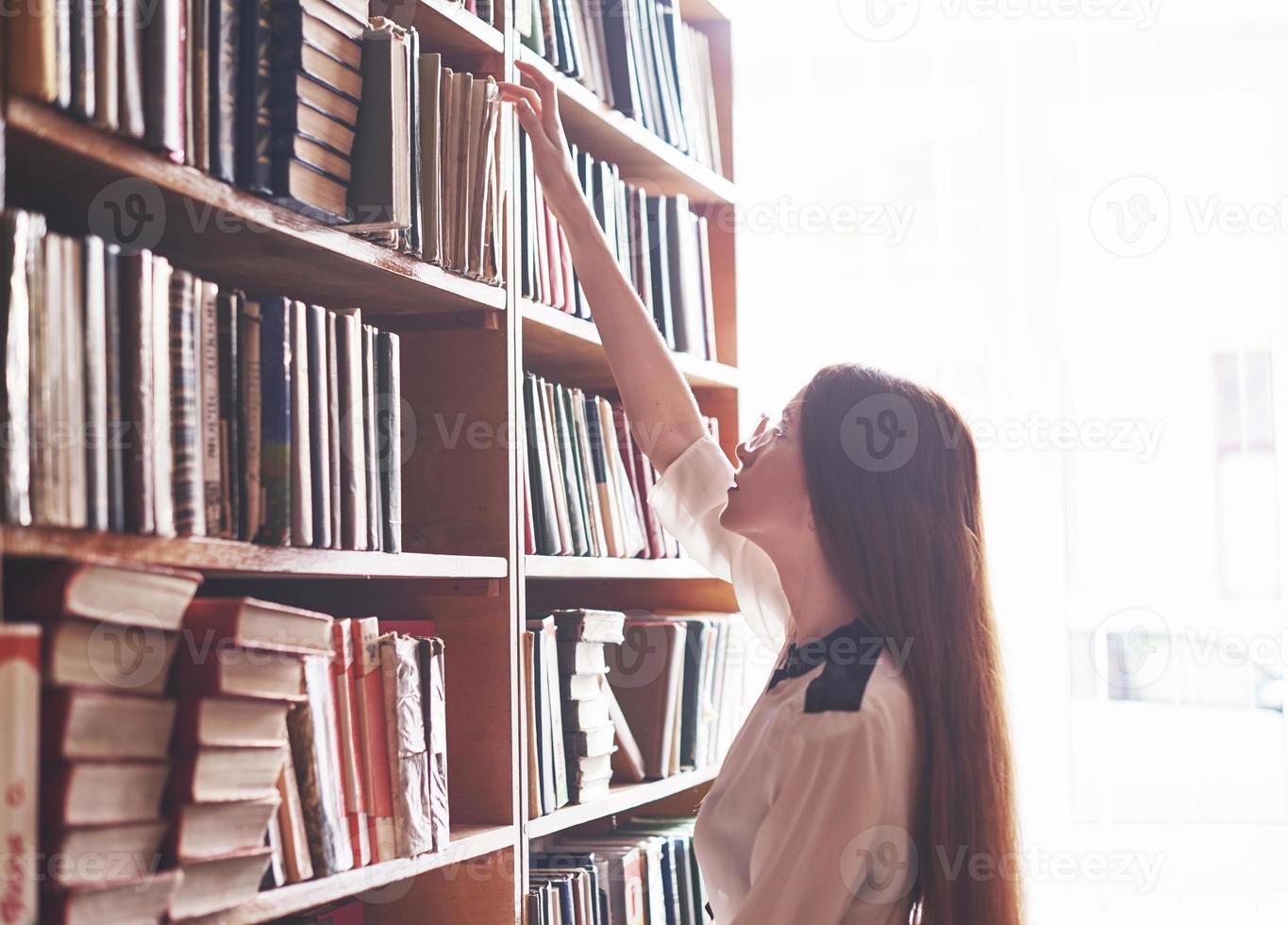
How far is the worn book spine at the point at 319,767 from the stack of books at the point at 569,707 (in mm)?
442

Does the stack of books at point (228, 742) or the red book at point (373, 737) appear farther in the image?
the red book at point (373, 737)

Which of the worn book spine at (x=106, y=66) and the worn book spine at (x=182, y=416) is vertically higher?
the worn book spine at (x=106, y=66)

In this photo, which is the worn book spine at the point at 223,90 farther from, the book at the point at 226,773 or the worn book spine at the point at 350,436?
the book at the point at 226,773

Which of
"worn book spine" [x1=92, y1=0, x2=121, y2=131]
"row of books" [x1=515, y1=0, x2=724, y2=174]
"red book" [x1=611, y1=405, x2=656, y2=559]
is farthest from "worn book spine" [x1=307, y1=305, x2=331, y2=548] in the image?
"red book" [x1=611, y1=405, x2=656, y2=559]

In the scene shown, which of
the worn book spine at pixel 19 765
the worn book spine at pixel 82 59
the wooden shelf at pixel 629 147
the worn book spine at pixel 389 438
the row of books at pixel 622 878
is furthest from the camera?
the wooden shelf at pixel 629 147

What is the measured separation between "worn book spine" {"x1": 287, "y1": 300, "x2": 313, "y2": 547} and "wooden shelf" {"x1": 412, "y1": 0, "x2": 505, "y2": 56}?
514mm

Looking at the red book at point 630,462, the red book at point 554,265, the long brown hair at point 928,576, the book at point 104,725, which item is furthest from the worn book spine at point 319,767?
the red book at point 630,462

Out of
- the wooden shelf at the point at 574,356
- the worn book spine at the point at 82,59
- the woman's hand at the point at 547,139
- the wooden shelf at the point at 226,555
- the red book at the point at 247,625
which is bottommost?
the red book at the point at 247,625

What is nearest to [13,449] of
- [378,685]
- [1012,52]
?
[378,685]

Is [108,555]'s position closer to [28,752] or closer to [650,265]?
[28,752]

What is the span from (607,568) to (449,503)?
0.35m

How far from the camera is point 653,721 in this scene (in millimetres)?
2160

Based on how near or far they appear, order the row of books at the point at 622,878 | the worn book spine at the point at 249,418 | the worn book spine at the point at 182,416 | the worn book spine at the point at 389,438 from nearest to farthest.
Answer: the worn book spine at the point at 182,416 < the worn book spine at the point at 249,418 < the worn book spine at the point at 389,438 < the row of books at the point at 622,878

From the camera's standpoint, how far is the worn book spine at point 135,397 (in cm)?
110
